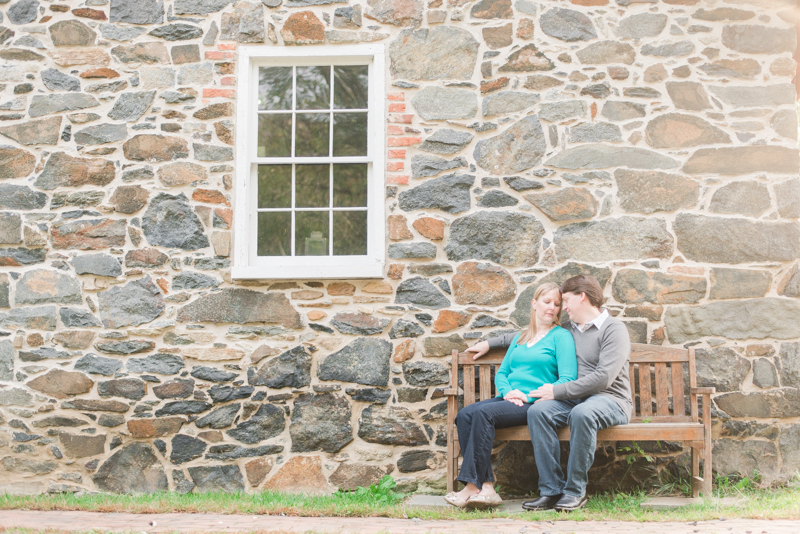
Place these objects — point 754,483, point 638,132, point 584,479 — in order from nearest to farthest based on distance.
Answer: point 584,479, point 754,483, point 638,132

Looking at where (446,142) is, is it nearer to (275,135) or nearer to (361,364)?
(275,135)

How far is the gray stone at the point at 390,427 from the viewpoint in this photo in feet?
14.6

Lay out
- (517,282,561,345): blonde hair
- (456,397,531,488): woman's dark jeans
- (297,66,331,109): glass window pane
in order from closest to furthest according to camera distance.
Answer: (456,397,531,488): woman's dark jeans
(517,282,561,345): blonde hair
(297,66,331,109): glass window pane

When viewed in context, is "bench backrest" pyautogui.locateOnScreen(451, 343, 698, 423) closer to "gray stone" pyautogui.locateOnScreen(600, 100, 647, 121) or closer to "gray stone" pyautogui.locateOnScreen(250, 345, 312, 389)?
"gray stone" pyautogui.locateOnScreen(250, 345, 312, 389)

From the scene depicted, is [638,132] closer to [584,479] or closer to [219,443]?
[584,479]

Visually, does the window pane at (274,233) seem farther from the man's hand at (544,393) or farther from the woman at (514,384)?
the man's hand at (544,393)

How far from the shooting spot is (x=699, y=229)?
4543 mm

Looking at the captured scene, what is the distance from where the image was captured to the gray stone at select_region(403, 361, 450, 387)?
450cm

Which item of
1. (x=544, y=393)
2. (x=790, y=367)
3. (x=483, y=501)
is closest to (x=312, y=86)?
(x=544, y=393)

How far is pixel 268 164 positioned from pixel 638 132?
2.71 metres

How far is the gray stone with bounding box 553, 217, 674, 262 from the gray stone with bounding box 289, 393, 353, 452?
6.19 feet

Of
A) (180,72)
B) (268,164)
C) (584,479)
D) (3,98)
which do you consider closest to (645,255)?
(584,479)

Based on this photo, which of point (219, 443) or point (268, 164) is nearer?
point (219, 443)

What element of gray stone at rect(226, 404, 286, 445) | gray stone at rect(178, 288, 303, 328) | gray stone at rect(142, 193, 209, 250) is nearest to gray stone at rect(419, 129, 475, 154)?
gray stone at rect(178, 288, 303, 328)
